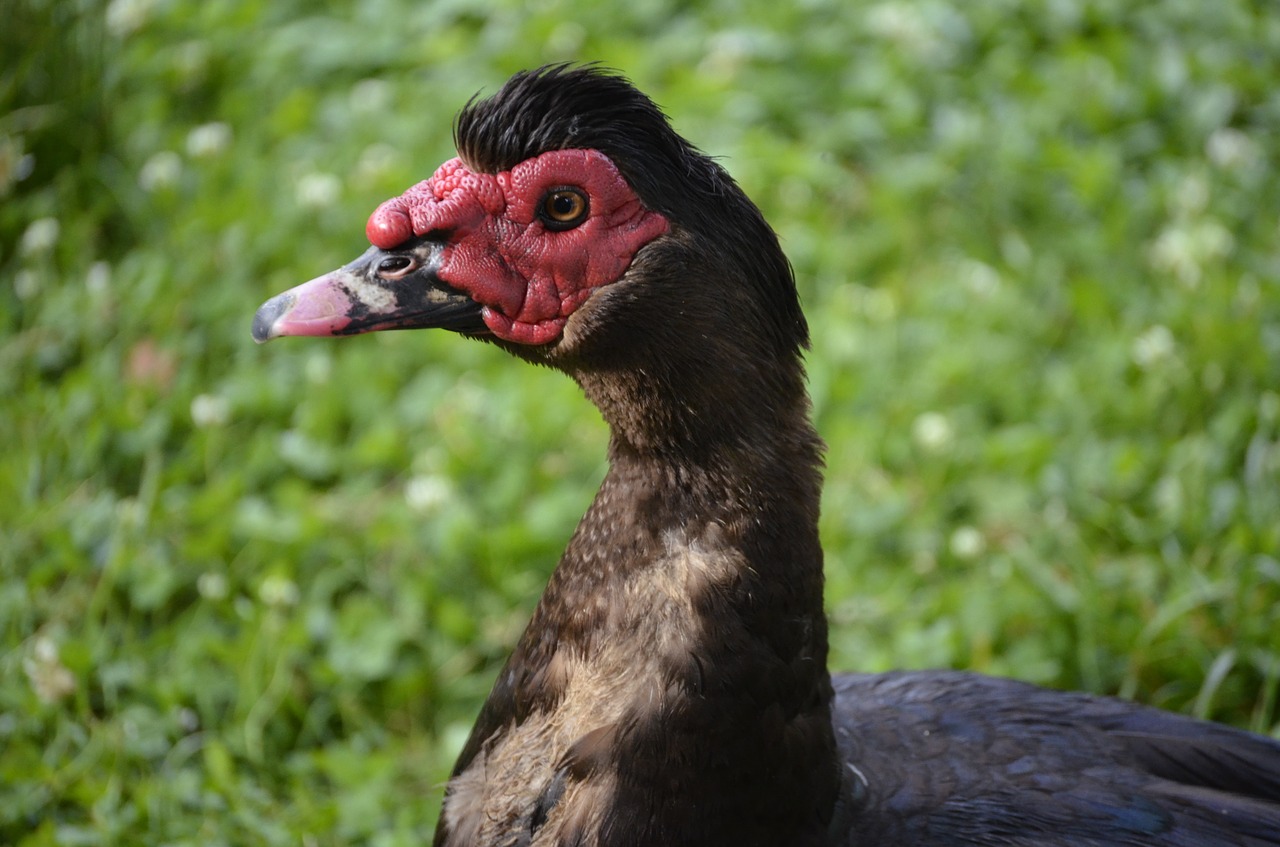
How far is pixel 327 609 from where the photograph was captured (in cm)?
323

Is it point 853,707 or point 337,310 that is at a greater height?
point 337,310

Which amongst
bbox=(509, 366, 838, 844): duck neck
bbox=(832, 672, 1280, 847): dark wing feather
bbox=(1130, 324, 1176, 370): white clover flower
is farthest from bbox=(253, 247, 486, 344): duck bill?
bbox=(1130, 324, 1176, 370): white clover flower

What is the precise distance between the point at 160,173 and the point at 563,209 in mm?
2825

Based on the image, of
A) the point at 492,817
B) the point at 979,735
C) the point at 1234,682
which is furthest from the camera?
the point at 1234,682

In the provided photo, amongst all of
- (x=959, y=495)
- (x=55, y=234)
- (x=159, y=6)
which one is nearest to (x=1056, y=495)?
(x=959, y=495)

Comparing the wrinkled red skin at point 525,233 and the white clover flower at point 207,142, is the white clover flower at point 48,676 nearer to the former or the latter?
the wrinkled red skin at point 525,233

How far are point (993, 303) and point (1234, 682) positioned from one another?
1.48 meters

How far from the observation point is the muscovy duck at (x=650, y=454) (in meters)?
1.81

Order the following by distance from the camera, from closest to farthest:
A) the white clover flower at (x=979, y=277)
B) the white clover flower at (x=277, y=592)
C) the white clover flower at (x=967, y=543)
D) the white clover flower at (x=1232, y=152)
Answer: the white clover flower at (x=277, y=592), the white clover flower at (x=967, y=543), the white clover flower at (x=979, y=277), the white clover flower at (x=1232, y=152)

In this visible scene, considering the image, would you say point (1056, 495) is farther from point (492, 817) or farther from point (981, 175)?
point (492, 817)

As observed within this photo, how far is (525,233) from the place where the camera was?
185 centimetres

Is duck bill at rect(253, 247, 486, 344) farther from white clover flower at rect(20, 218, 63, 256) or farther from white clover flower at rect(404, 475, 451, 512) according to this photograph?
white clover flower at rect(20, 218, 63, 256)

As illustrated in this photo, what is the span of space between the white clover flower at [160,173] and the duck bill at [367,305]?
2.59m

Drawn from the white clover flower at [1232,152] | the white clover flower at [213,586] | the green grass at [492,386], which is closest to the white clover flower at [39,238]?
the green grass at [492,386]
